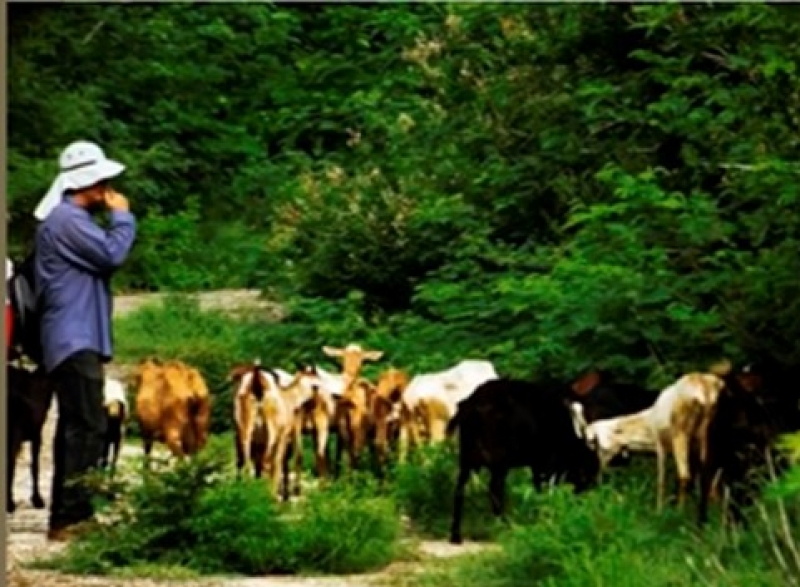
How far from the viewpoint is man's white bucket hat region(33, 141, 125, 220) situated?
175 inches

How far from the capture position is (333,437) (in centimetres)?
464

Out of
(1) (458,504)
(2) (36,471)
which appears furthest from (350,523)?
(2) (36,471)

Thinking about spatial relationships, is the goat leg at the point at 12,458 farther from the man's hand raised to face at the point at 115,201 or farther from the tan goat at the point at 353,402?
the tan goat at the point at 353,402

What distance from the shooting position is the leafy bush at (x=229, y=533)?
14.6ft

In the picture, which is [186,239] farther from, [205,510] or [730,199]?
[730,199]

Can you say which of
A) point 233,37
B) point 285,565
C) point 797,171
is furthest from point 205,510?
Result: point 797,171

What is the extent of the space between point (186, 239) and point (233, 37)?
38 cm

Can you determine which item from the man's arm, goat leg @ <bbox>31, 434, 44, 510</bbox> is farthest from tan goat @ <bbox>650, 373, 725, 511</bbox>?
goat leg @ <bbox>31, 434, 44, 510</bbox>

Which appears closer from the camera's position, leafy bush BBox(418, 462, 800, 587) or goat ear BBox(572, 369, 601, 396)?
leafy bush BBox(418, 462, 800, 587)

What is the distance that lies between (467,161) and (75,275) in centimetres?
70

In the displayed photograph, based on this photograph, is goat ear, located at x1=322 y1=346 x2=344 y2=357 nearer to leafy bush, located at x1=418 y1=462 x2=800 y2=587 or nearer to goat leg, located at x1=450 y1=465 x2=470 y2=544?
goat leg, located at x1=450 y1=465 x2=470 y2=544

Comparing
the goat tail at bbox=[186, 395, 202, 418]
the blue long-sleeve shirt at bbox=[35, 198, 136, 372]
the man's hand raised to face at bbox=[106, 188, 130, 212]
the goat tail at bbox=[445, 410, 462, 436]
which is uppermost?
the man's hand raised to face at bbox=[106, 188, 130, 212]

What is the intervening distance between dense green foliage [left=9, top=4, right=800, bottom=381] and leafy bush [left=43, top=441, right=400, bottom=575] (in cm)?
33

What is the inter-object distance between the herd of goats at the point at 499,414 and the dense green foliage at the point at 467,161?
57mm
